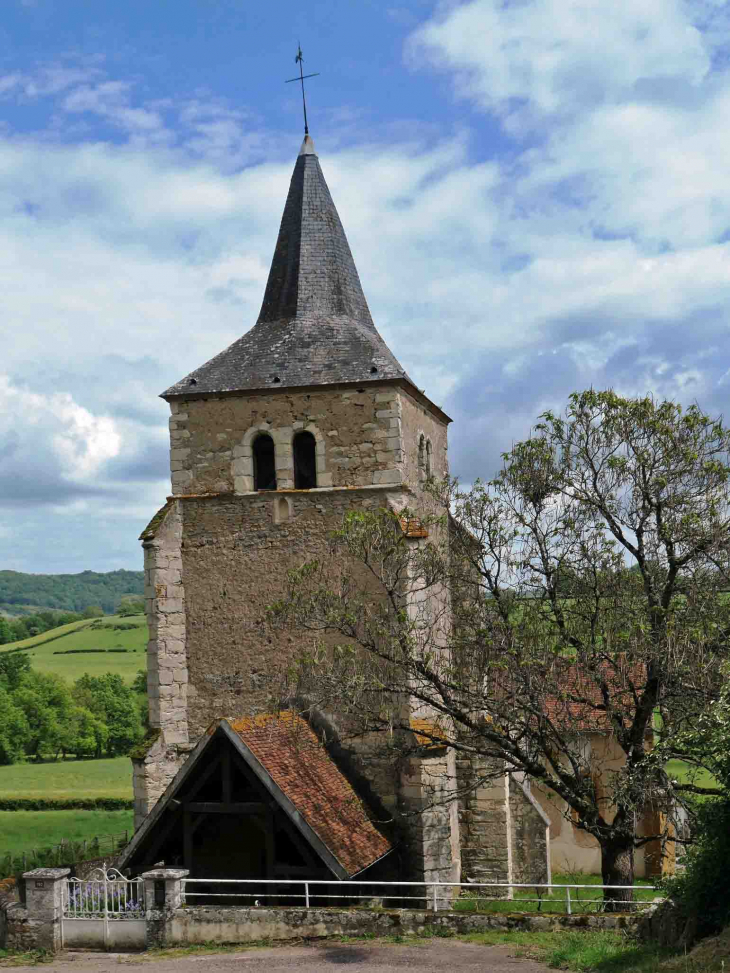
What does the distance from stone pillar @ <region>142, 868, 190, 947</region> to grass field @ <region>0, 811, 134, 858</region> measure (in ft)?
81.6

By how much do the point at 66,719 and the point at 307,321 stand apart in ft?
187

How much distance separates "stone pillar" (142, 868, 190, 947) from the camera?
13.7 meters

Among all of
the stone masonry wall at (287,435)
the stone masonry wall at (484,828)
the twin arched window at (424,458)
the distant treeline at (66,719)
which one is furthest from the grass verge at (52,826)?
the twin arched window at (424,458)

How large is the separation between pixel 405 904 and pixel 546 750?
157 inches

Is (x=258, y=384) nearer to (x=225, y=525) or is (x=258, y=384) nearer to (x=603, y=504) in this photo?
(x=225, y=525)

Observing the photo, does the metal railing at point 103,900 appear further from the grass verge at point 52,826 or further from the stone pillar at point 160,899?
the grass verge at point 52,826

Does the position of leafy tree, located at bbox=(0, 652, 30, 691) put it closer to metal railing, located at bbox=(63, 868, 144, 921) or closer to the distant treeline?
the distant treeline

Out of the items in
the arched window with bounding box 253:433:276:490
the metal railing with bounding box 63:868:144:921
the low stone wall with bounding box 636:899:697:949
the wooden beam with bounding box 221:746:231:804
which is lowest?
the metal railing with bounding box 63:868:144:921

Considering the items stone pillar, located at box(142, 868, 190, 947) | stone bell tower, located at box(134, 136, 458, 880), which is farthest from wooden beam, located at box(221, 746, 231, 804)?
stone bell tower, located at box(134, 136, 458, 880)

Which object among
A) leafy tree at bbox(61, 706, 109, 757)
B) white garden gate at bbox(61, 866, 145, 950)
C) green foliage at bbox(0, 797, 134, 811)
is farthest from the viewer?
leafy tree at bbox(61, 706, 109, 757)

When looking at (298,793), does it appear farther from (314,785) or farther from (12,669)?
(12,669)

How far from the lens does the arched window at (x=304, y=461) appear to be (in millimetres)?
18922

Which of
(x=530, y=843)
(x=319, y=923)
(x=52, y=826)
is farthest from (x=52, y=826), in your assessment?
(x=319, y=923)

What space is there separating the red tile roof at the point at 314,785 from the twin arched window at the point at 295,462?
414 centimetres
